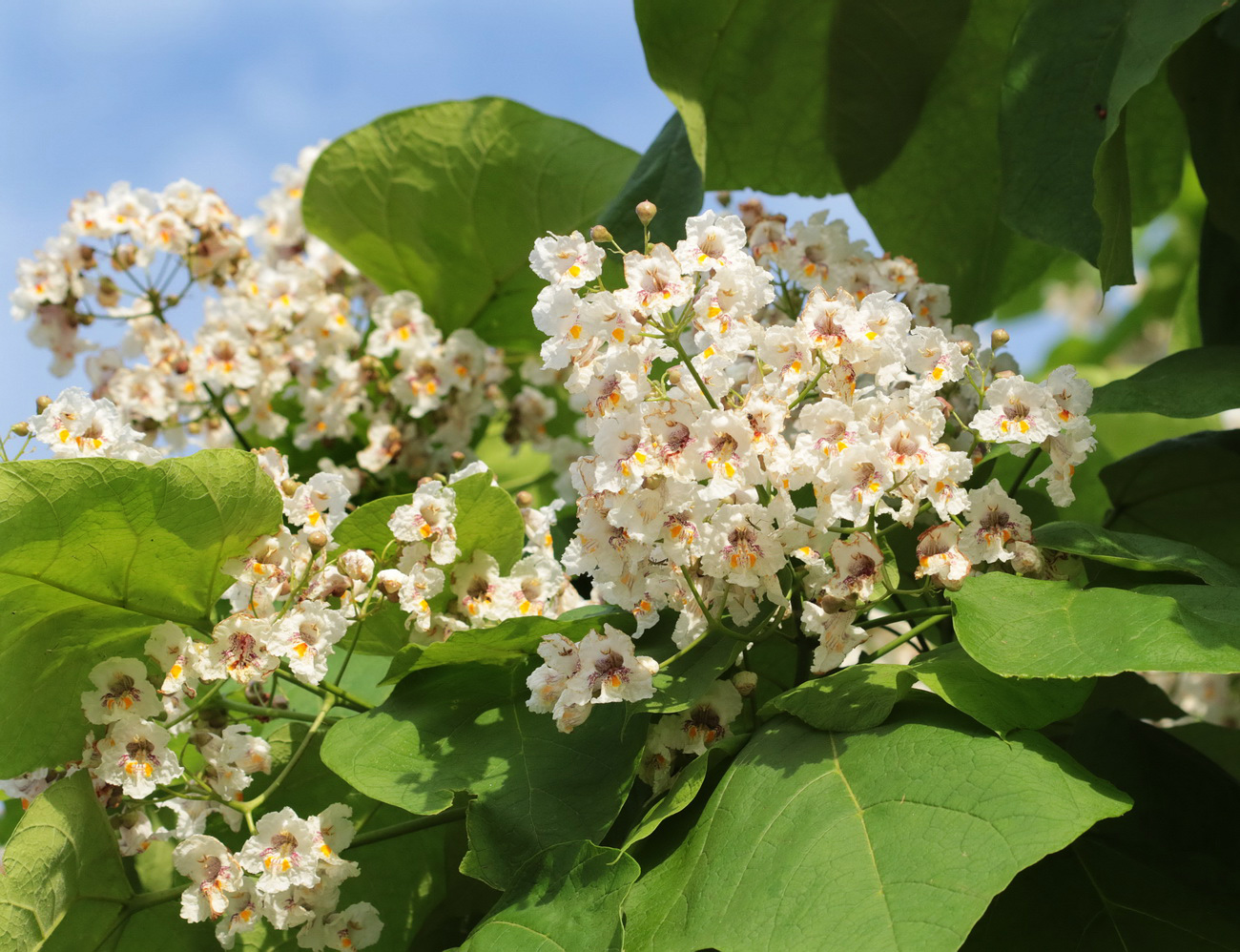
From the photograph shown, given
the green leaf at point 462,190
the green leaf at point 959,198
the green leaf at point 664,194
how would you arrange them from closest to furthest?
1. the green leaf at point 664,194
2. the green leaf at point 959,198
3. the green leaf at point 462,190

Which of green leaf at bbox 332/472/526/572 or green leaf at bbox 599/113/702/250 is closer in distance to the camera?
green leaf at bbox 332/472/526/572

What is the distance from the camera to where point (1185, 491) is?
902 millimetres

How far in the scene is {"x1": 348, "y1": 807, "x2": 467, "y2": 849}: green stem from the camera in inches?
29.2

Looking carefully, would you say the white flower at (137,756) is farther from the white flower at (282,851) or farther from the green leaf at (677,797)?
the green leaf at (677,797)

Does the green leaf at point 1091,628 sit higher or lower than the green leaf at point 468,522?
lower

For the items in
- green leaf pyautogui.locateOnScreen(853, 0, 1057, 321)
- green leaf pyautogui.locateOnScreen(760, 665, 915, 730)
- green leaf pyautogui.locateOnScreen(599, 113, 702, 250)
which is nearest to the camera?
green leaf pyautogui.locateOnScreen(760, 665, 915, 730)

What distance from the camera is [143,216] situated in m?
1.28

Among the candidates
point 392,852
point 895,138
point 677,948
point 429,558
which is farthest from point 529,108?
point 677,948

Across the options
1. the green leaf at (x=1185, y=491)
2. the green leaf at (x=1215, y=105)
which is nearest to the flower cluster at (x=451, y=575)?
the green leaf at (x=1185, y=491)

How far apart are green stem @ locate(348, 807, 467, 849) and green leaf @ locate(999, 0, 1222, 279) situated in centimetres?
55

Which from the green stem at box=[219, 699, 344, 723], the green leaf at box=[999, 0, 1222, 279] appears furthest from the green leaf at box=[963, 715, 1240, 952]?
the green stem at box=[219, 699, 344, 723]

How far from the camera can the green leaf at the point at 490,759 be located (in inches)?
Answer: 24.8

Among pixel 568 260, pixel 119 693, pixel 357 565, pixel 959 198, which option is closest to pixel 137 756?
pixel 119 693

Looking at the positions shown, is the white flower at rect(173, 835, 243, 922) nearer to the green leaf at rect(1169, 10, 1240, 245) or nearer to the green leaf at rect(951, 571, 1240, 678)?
the green leaf at rect(951, 571, 1240, 678)
